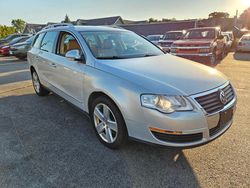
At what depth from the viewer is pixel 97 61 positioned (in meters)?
3.19

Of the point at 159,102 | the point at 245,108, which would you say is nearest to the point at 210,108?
the point at 159,102

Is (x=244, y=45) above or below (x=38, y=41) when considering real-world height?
below

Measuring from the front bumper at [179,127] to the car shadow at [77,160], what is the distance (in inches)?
8.4

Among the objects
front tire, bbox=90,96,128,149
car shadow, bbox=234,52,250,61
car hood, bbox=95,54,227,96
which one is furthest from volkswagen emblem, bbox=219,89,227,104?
car shadow, bbox=234,52,250,61

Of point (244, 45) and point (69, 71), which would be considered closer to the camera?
point (69, 71)

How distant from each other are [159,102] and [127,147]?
1033 mm

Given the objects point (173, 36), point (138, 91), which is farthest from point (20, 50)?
point (138, 91)

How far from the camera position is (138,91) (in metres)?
2.53

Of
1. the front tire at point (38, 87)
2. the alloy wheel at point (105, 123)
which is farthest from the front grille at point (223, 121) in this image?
the front tire at point (38, 87)

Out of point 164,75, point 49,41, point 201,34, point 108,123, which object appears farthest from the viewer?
point 201,34

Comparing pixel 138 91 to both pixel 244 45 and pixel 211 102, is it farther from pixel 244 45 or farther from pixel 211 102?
pixel 244 45

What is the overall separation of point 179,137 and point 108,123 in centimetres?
104

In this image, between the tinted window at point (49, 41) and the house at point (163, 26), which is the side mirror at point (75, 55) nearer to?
the tinted window at point (49, 41)

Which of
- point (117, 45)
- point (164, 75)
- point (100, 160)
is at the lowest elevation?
point (100, 160)
